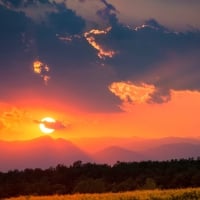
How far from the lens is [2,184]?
119 metres

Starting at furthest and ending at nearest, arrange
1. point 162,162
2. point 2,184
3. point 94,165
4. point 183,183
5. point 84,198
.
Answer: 1. point 94,165
2. point 162,162
3. point 2,184
4. point 183,183
5. point 84,198

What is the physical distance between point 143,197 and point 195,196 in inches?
156

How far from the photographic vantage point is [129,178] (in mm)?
125125

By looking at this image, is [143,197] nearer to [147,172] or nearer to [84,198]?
[84,198]

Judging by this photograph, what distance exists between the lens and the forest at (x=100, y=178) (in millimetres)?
105688

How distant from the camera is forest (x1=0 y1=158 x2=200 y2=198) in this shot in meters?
106

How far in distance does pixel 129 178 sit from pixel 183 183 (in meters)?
22.8

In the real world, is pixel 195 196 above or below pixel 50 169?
below

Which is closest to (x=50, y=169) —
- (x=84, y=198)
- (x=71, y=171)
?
(x=71, y=171)

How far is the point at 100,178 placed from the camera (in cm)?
13075

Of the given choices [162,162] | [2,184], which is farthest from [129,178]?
[2,184]

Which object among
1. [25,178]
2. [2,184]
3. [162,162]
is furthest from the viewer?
[162,162]

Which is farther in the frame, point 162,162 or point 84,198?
point 162,162

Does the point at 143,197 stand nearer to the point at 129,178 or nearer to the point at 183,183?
the point at 183,183
